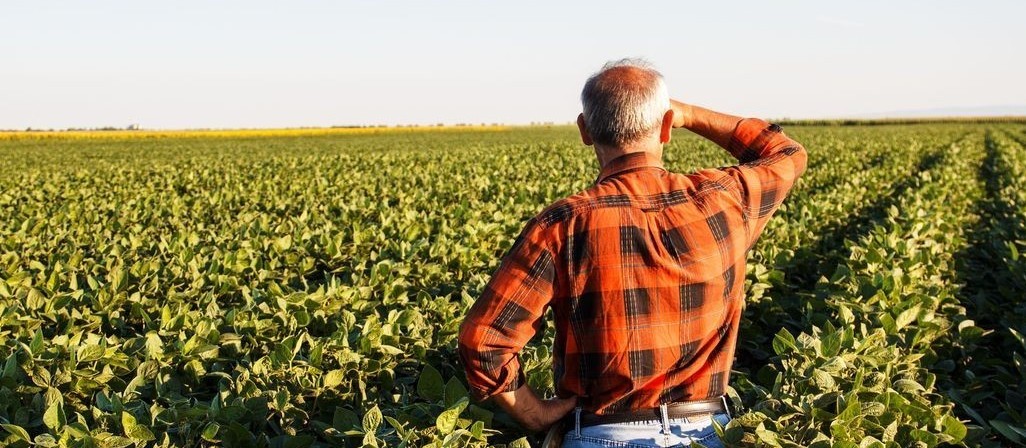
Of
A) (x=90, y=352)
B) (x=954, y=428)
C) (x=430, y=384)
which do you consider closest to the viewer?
(x=954, y=428)

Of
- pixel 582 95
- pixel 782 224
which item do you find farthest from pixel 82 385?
pixel 782 224

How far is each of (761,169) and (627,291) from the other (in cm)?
69

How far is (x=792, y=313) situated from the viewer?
5.85m

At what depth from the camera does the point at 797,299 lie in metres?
6.09

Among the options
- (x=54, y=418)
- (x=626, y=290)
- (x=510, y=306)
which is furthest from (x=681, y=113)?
(x=54, y=418)

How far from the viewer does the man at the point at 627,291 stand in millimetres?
2004

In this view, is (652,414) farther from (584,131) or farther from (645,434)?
(584,131)

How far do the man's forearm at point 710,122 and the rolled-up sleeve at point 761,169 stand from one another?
25 mm

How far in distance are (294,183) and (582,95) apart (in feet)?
47.3

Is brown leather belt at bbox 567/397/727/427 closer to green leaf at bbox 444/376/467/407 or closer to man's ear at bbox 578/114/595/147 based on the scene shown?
green leaf at bbox 444/376/467/407

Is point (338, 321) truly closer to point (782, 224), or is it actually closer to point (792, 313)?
point (792, 313)

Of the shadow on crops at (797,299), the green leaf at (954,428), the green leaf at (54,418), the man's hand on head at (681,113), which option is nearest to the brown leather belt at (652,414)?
the man's hand on head at (681,113)

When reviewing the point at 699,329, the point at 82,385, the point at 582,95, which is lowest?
the point at 82,385

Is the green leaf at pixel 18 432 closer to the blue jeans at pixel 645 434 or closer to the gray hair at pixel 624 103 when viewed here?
the blue jeans at pixel 645 434
